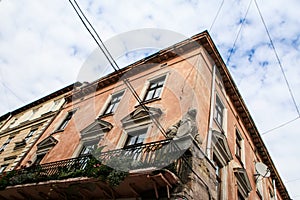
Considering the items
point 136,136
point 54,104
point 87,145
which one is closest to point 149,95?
point 136,136

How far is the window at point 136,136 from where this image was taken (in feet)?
Answer: 33.3

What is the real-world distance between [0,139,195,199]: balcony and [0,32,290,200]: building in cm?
3

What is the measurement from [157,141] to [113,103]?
7.09 metres

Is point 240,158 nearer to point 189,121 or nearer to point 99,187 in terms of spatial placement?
point 189,121

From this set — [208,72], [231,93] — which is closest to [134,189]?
[208,72]

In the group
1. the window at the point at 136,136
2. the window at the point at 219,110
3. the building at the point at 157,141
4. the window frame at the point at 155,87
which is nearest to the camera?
the building at the point at 157,141

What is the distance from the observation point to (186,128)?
27.3 ft

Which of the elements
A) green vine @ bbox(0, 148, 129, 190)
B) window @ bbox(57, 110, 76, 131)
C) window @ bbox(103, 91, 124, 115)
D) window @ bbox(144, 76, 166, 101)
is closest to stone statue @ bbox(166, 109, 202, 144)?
green vine @ bbox(0, 148, 129, 190)

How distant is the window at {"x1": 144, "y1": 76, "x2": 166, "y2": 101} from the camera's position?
482 inches

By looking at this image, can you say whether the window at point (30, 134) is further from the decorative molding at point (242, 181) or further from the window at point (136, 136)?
the decorative molding at point (242, 181)

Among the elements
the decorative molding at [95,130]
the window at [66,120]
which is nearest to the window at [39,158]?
the window at [66,120]

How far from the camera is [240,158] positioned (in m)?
13.2

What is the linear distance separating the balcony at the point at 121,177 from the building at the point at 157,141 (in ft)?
0.10

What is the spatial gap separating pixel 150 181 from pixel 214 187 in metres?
3.02
